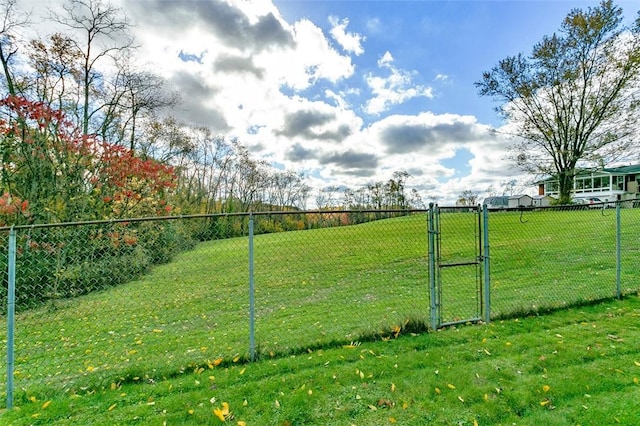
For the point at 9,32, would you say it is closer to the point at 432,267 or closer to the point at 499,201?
the point at 432,267

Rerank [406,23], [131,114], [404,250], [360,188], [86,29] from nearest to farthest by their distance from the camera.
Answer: [406,23]
[86,29]
[404,250]
[131,114]
[360,188]

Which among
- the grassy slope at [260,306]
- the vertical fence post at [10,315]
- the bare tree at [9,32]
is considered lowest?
the grassy slope at [260,306]

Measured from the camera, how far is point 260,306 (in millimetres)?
6223

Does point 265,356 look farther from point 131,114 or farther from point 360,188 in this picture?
point 360,188

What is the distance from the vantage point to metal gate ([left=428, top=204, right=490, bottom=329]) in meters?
3.79

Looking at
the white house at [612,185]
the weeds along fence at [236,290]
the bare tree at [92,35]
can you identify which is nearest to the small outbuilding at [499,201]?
the white house at [612,185]

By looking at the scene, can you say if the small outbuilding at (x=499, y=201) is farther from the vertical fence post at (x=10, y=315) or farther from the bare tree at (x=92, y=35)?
the vertical fence post at (x=10, y=315)

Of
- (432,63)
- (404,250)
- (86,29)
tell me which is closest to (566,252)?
(404,250)

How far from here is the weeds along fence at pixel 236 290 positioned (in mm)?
3445

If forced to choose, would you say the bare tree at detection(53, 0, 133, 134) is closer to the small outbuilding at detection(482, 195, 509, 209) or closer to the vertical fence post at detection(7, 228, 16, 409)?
the vertical fence post at detection(7, 228, 16, 409)

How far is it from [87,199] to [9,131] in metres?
2.30

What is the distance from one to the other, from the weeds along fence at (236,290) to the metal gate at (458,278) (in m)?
0.04

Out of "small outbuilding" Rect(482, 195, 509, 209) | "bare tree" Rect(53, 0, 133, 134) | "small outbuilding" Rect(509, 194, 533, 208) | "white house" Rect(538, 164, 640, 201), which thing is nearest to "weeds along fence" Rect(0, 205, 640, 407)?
"bare tree" Rect(53, 0, 133, 134)

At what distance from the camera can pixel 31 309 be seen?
660 cm
